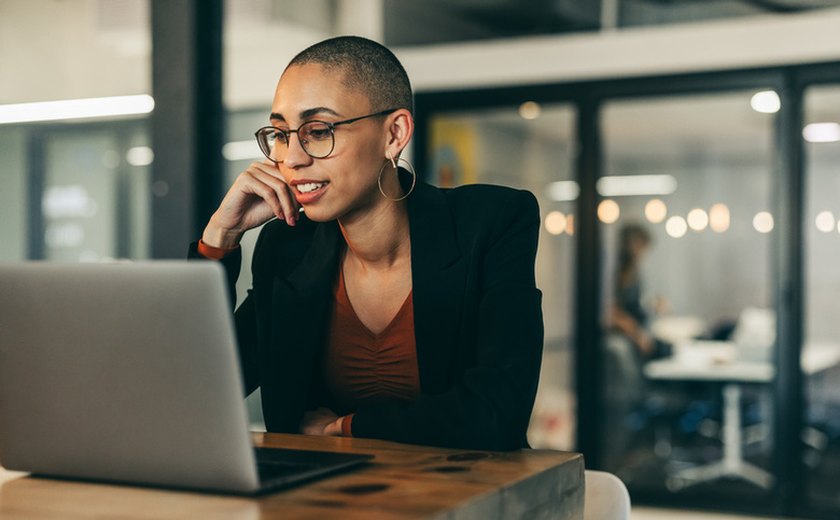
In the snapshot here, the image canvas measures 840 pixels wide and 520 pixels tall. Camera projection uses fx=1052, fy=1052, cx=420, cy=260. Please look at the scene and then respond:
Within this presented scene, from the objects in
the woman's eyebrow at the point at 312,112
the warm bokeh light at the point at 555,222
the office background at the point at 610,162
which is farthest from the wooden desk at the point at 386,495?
the warm bokeh light at the point at 555,222

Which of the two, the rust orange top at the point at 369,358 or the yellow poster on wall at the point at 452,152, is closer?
the rust orange top at the point at 369,358

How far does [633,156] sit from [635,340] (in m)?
1.01

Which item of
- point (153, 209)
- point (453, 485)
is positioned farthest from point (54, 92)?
point (453, 485)

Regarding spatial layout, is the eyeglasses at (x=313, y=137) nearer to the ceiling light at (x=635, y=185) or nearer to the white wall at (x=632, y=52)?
the white wall at (x=632, y=52)

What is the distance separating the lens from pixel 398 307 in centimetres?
196

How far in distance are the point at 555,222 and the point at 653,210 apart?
0.54 meters

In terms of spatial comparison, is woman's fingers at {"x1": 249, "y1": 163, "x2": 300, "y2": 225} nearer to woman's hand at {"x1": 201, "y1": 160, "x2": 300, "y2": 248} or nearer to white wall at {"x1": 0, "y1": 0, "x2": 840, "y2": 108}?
woman's hand at {"x1": 201, "y1": 160, "x2": 300, "y2": 248}

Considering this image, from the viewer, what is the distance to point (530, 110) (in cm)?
586

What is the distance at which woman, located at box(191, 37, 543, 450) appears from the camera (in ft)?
6.05

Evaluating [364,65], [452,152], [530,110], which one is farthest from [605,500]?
[452,152]

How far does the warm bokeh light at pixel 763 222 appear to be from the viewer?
5.42 metres

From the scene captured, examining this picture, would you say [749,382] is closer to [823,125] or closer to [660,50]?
[823,125]

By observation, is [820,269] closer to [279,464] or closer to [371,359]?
[371,359]

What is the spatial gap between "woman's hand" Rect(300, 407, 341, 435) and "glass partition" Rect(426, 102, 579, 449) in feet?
13.3
